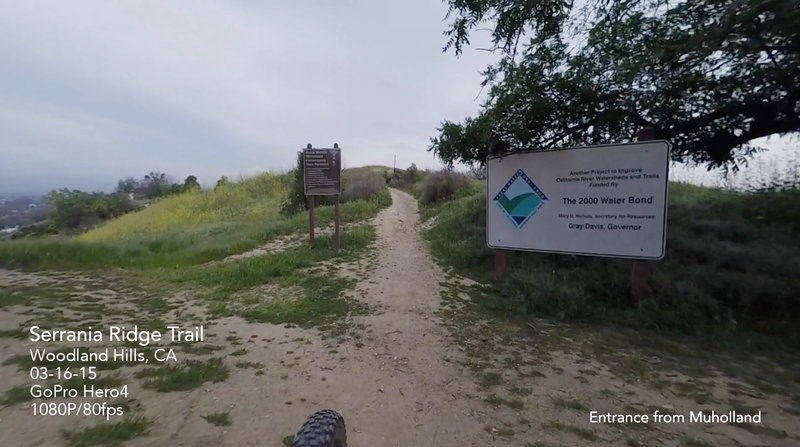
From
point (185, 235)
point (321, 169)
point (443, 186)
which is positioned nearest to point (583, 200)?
point (321, 169)

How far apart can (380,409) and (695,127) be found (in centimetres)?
584

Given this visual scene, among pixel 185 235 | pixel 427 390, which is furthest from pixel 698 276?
pixel 185 235

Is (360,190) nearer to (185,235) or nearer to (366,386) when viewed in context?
(185,235)

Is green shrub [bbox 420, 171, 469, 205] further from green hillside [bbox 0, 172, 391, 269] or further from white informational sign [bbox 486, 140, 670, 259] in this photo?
white informational sign [bbox 486, 140, 670, 259]

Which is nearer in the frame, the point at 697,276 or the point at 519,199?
the point at 697,276

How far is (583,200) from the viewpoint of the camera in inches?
210

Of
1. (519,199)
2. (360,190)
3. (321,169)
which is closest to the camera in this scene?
(519,199)

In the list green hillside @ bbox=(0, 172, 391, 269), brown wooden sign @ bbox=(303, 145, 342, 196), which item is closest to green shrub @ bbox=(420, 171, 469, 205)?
green hillside @ bbox=(0, 172, 391, 269)

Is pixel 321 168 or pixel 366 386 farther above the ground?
pixel 321 168

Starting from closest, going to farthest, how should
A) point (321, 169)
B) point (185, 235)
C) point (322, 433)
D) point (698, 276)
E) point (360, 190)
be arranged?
point (322, 433) → point (698, 276) → point (321, 169) → point (185, 235) → point (360, 190)

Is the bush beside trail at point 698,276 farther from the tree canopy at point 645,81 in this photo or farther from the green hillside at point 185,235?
the green hillside at point 185,235

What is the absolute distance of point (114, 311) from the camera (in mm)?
5188

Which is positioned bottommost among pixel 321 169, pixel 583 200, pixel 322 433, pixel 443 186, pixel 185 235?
pixel 322 433

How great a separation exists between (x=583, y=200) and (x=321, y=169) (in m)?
6.19
